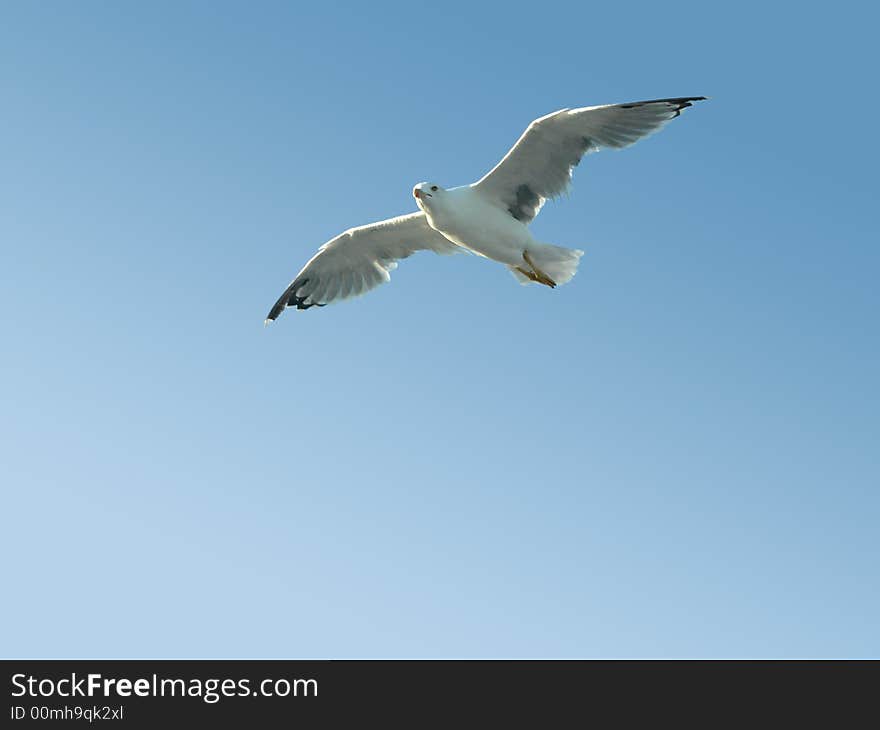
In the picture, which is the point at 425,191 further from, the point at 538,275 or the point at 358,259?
the point at 358,259

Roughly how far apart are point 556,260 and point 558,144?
1.65 m

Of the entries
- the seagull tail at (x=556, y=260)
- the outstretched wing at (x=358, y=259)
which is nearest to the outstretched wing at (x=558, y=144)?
the seagull tail at (x=556, y=260)

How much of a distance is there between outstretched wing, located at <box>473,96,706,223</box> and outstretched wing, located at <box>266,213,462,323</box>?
5.47 feet

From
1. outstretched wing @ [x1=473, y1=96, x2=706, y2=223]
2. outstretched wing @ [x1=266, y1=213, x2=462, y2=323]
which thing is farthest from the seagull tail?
outstretched wing @ [x1=266, y1=213, x2=462, y2=323]

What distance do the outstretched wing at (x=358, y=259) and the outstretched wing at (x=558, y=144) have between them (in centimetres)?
167

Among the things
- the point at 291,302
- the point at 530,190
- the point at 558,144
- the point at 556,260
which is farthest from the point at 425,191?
the point at 291,302

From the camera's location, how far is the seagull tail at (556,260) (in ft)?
49.8

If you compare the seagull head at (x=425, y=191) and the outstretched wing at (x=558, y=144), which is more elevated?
the outstretched wing at (x=558, y=144)

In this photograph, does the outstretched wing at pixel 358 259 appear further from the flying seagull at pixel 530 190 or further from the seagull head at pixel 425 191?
the seagull head at pixel 425 191

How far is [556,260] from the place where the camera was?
15.3 meters
